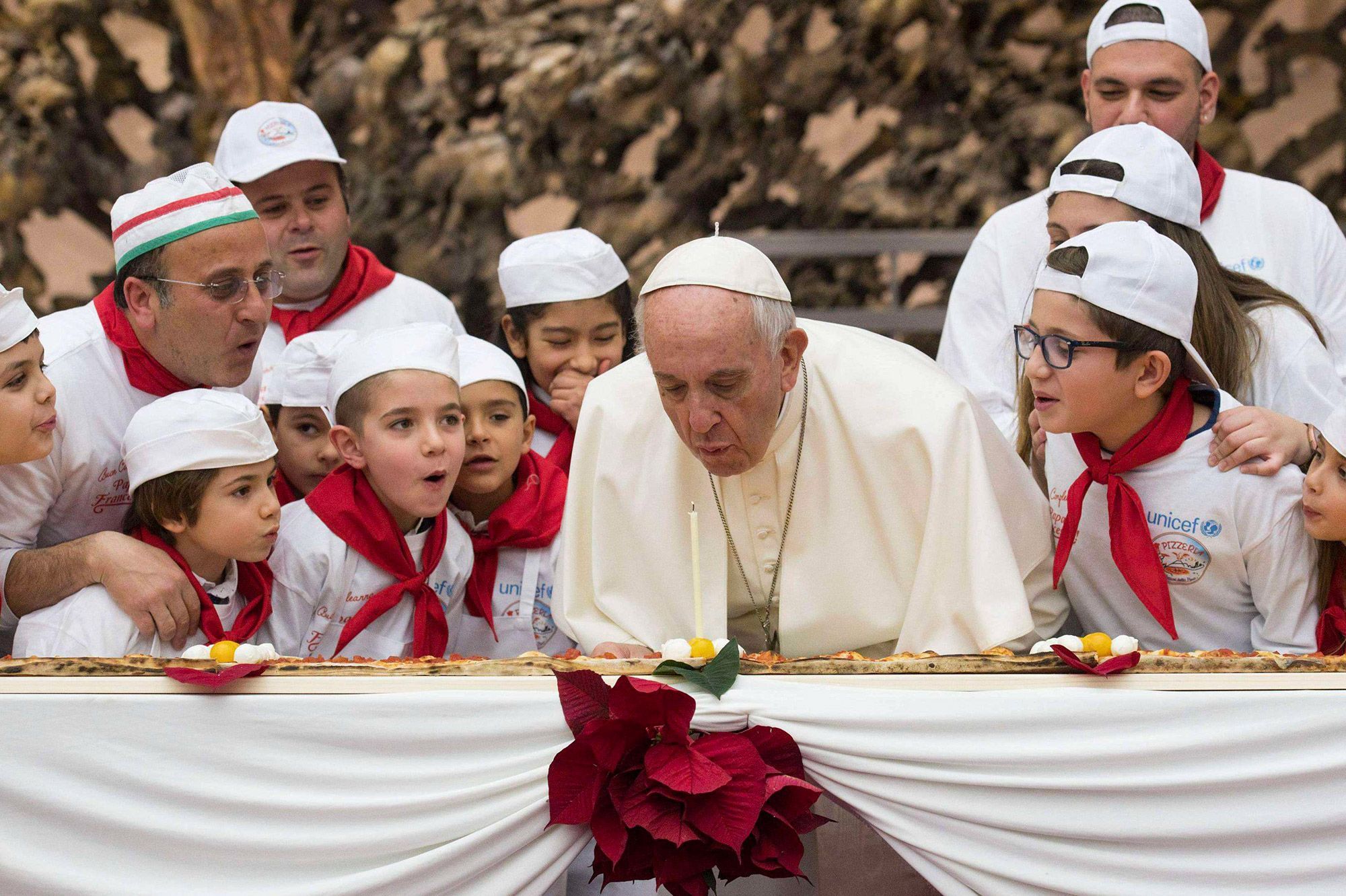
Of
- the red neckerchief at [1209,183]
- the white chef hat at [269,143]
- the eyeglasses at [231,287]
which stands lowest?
the eyeglasses at [231,287]

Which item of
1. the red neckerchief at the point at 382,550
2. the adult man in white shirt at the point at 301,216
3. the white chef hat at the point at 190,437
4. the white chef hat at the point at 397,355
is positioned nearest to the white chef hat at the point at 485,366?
the white chef hat at the point at 397,355

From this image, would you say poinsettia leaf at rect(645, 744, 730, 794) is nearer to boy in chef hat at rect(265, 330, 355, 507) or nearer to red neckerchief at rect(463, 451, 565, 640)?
red neckerchief at rect(463, 451, 565, 640)

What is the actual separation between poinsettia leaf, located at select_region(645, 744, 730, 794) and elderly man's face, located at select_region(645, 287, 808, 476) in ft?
2.52

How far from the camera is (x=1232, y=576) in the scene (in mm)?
3178

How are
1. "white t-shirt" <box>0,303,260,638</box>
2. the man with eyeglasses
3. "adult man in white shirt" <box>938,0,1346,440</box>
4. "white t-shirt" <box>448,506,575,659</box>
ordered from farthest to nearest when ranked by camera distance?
"adult man in white shirt" <box>938,0,1346,440</box> → "white t-shirt" <box>448,506,575,659</box> → the man with eyeglasses → "white t-shirt" <box>0,303,260,638</box>

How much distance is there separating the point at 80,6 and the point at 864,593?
654 cm

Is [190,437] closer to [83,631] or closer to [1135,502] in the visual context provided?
[83,631]

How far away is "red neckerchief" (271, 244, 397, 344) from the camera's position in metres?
4.72

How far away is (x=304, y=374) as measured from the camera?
4.00 meters

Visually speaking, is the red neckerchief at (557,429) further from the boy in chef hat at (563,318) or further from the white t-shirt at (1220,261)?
the white t-shirt at (1220,261)

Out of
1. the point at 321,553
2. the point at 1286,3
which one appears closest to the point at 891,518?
the point at 321,553

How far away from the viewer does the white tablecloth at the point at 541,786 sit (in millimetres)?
2617

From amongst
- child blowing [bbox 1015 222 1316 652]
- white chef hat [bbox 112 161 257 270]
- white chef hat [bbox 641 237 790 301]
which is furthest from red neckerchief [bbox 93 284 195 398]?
child blowing [bbox 1015 222 1316 652]

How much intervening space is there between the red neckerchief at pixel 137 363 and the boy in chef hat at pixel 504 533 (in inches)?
27.2
